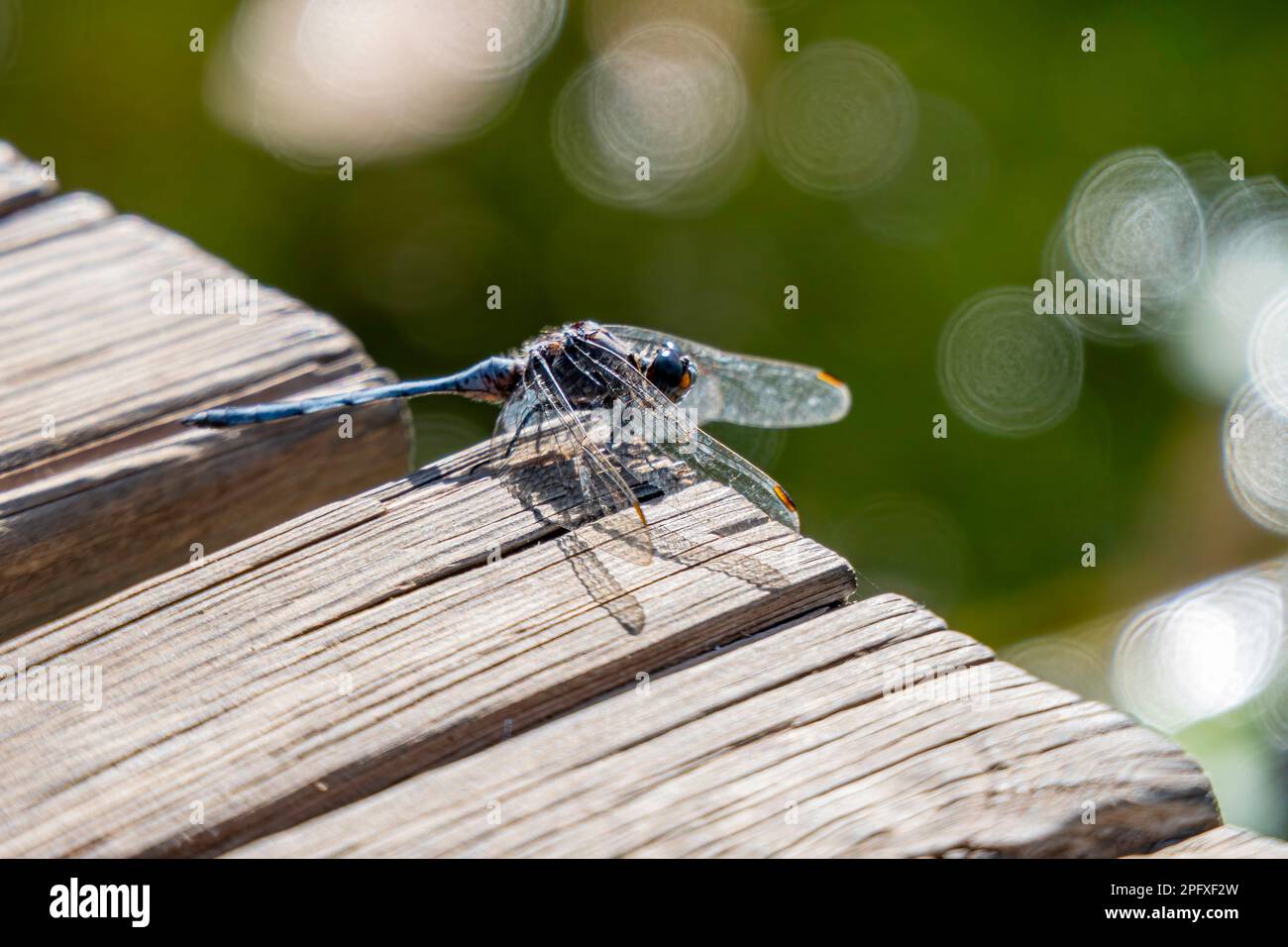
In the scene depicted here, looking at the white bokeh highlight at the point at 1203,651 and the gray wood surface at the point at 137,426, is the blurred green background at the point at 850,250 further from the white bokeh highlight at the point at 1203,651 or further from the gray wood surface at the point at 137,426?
the gray wood surface at the point at 137,426

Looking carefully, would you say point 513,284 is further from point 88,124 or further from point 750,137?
point 88,124

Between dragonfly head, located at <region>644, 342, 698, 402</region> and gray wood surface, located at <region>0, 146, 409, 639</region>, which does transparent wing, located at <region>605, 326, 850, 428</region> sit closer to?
dragonfly head, located at <region>644, 342, 698, 402</region>

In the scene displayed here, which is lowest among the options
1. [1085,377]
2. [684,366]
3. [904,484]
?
[904,484]

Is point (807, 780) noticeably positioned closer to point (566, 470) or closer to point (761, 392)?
point (566, 470)

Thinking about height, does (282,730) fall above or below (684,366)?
below

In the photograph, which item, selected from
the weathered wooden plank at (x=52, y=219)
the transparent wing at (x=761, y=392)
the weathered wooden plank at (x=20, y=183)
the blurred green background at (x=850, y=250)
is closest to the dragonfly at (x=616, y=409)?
the transparent wing at (x=761, y=392)

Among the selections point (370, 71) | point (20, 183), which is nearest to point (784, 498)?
point (20, 183)

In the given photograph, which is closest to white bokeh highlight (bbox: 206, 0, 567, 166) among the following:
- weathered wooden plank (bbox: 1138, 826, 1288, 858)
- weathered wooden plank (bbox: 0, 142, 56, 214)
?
weathered wooden plank (bbox: 0, 142, 56, 214)
